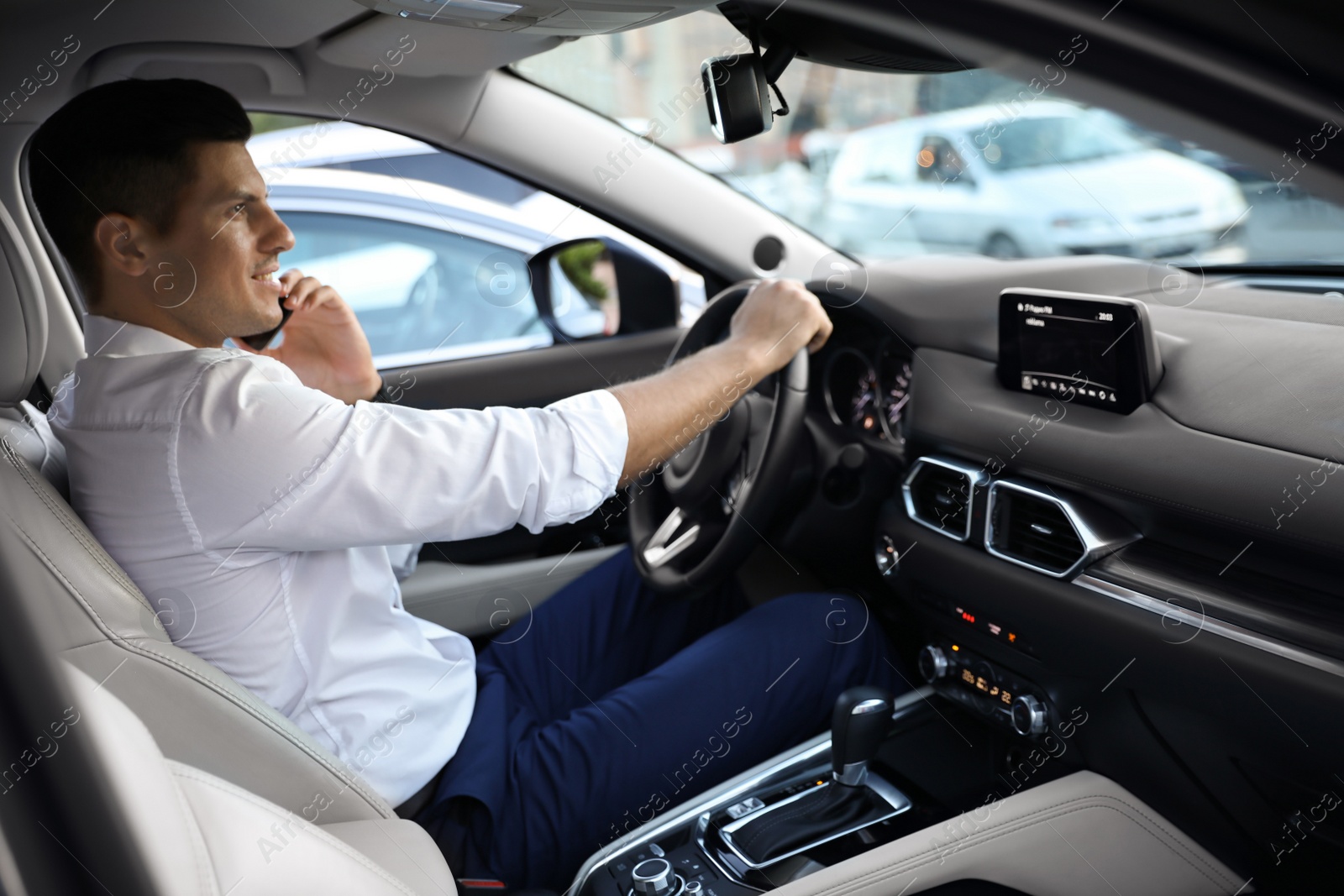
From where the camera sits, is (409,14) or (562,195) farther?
(562,195)

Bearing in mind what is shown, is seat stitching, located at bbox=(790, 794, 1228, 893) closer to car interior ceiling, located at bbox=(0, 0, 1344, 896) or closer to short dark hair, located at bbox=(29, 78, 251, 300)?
car interior ceiling, located at bbox=(0, 0, 1344, 896)

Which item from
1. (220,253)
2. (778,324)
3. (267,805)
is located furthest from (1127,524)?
(220,253)

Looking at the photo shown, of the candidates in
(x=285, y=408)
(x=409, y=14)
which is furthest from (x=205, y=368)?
(x=409, y=14)

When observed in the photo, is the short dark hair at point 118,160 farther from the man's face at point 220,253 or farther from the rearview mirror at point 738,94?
the rearview mirror at point 738,94

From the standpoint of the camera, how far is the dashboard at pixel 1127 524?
1213 mm

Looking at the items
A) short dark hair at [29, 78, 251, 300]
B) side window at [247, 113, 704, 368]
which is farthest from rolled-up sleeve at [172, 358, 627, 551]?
side window at [247, 113, 704, 368]

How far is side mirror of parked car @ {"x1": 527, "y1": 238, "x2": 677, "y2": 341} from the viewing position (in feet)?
8.34

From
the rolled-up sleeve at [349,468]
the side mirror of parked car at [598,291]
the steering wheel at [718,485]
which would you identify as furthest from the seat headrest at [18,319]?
the side mirror of parked car at [598,291]

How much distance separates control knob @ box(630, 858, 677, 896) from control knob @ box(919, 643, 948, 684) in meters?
0.54

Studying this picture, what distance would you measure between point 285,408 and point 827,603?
0.89 meters

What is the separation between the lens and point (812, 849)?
1502mm

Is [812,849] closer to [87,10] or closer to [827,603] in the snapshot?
[827,603]

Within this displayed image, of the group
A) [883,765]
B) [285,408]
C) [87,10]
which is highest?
[87,10]

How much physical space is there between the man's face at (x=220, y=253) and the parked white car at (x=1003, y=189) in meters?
5.08
